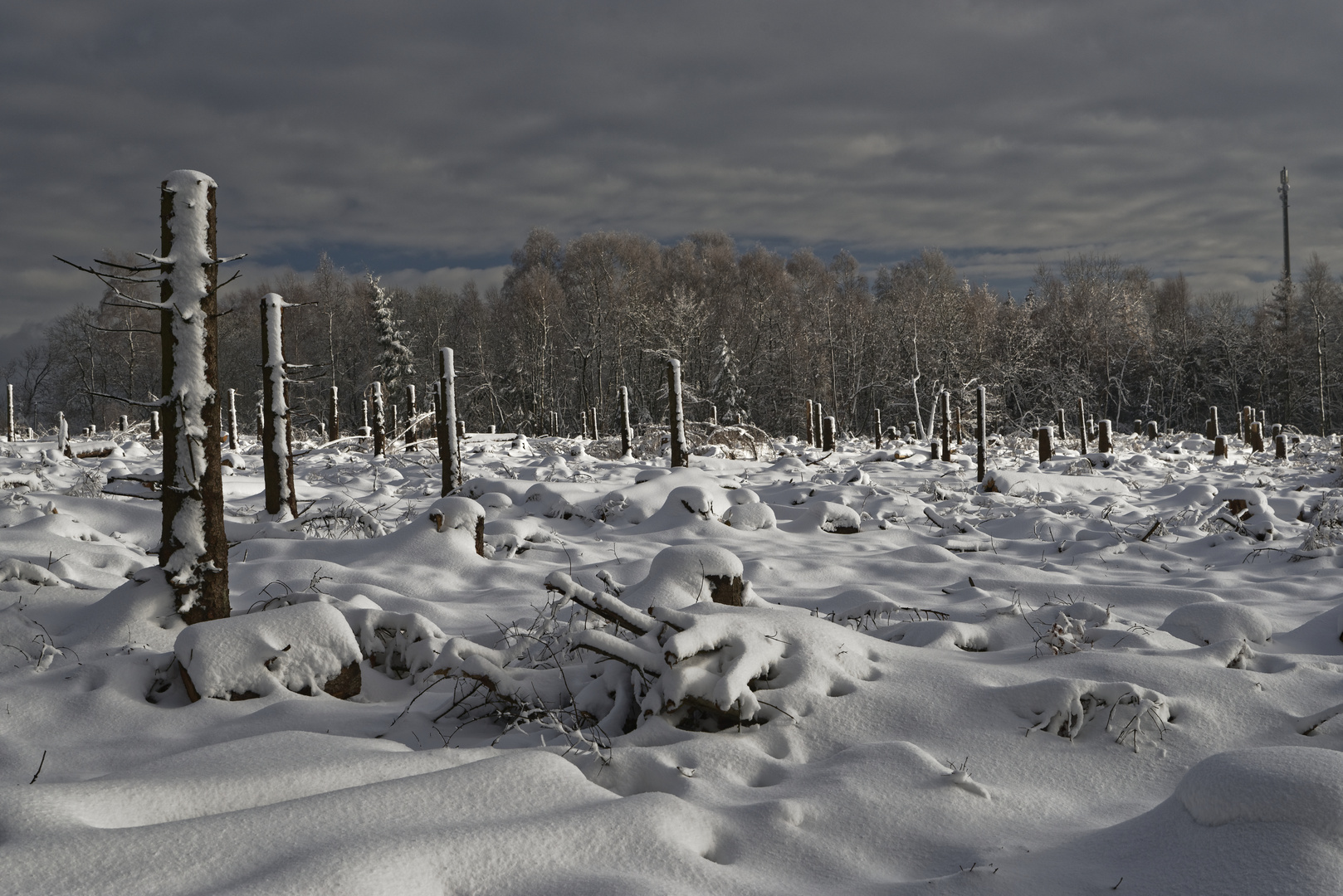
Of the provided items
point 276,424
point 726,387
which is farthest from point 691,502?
point 726,387

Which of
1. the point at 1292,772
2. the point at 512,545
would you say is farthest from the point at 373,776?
the point at 512,545

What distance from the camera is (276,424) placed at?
769 centimetres

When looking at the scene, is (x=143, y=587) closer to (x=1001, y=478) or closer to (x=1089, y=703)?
(x=1089, y=703)

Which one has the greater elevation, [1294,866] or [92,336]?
[92,336]

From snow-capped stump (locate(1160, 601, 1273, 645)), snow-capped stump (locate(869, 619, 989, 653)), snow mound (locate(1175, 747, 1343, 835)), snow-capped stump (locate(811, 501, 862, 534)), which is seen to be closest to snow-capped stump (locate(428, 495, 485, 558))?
snow-capped stump (locate(869, 619, 989, 653))

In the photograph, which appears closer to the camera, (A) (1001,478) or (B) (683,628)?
(B) (683,628)

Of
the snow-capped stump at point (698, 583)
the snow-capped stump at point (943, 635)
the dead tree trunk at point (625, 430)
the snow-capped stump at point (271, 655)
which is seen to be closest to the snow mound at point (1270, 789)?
the snow-capped stump at point (943, 635)

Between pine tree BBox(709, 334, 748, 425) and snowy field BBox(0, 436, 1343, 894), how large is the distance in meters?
30.7

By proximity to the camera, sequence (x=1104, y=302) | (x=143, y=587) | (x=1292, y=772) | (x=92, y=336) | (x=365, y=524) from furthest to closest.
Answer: (x=1104, y=302), (x=92, y=336), (x=365, y=524), (x=143, y=587), (x=1292, y=772)

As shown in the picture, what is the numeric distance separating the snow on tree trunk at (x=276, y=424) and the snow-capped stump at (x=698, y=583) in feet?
16.7

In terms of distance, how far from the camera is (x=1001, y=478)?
1136 centimetres

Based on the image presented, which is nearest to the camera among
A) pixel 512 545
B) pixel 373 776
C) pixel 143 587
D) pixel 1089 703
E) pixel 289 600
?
pixel 373 776

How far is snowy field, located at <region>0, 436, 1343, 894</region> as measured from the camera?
1755 mm

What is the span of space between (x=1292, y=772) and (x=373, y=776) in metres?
2.31
